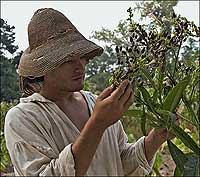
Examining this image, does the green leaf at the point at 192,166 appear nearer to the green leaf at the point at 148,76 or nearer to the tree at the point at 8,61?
the green leaf at the point at 148,76

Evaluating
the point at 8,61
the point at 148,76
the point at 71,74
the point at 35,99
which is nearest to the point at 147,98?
the point at 148,76

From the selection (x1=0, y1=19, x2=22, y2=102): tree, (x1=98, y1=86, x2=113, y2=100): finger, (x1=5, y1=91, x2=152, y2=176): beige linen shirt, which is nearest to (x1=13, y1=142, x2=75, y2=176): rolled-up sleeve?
(x1=5, y1=91, x2=152, y2=176): beige linen shirt

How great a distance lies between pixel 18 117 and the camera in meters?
1.02

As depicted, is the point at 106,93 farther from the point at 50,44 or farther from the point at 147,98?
the point at 50,44

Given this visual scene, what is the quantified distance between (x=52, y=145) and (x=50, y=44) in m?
0.20

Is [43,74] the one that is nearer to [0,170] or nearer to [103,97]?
[103,97]

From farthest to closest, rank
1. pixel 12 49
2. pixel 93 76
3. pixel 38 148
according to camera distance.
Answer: pixel 12 49 < pixel 93 76 < pixel 38 148

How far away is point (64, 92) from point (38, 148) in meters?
0.16

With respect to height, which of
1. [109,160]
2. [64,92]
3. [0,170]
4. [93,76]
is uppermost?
[64,92]

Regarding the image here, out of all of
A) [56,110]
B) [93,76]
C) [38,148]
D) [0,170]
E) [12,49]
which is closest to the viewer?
[38,148]

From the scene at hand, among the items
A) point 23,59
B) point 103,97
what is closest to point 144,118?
point 103,97

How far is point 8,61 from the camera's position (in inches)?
258

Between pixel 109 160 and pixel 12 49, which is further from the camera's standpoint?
pixel 12 49

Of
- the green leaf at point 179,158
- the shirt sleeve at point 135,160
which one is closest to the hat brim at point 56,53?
the shirt sleeve at point 135,160
